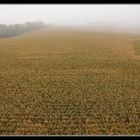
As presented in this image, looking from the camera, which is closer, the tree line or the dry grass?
the dry grass

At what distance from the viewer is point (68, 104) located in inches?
457

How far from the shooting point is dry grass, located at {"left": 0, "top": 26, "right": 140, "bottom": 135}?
9203 millimetres

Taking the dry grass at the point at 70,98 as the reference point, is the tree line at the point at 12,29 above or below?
below

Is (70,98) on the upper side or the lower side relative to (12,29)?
upper

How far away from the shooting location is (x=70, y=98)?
12.4m

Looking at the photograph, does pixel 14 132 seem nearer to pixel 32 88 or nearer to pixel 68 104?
pixel 68 104

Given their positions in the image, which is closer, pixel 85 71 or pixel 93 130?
pixel 93 130

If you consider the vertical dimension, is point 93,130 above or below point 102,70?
above

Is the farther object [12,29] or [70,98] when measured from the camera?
[12,29]

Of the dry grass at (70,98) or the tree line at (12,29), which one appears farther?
the tree line at (12,29)

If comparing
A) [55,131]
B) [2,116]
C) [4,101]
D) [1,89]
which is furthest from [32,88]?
[55,131]

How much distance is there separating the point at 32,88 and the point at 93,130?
6.34 metres

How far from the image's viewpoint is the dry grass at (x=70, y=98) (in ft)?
30.2

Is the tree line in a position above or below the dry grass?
below
